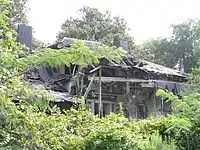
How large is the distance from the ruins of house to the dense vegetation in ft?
35.7

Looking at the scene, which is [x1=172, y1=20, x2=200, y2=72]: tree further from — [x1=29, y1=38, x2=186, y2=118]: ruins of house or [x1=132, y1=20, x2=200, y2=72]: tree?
[x1=29, y1=38, x2=186, y2=118]: ruins of house

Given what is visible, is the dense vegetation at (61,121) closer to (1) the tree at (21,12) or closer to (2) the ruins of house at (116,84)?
(2) the ruins of house at (116,84)

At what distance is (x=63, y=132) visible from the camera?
7.61 metres

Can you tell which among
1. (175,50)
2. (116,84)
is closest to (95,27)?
(175,50)

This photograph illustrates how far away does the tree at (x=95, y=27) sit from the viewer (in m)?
41.7

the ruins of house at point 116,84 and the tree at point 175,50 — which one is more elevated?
the tree at point 175,50

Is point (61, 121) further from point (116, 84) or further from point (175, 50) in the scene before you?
point (175, 50)

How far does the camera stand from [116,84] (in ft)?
74.5

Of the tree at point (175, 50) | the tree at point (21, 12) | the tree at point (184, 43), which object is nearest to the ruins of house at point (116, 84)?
the tree at point (21, 12)

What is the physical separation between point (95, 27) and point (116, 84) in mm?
20470

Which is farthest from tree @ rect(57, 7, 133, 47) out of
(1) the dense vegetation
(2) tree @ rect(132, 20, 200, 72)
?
(1) the dense vegetation

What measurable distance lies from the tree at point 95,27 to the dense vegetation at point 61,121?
105 feet

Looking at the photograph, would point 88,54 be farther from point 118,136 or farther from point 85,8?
point 85,8

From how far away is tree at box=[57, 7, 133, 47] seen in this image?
137 feet
